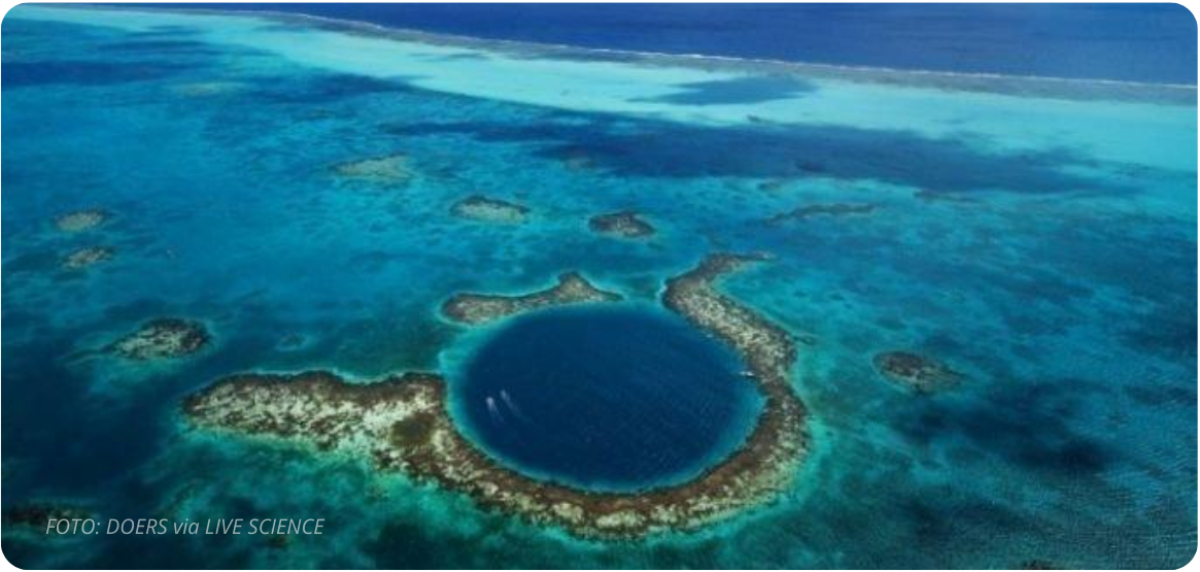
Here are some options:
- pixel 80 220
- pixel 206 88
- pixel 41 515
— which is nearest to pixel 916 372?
pixel 41 515

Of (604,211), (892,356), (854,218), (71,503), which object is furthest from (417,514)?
(854,218)

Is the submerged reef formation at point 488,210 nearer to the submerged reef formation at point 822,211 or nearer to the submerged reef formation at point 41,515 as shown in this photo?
the submerged reef formation at point 822,211

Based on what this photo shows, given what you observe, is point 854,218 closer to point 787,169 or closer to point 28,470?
point 787,169

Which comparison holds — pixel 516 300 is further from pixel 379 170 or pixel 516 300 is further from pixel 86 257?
pixel 379 170

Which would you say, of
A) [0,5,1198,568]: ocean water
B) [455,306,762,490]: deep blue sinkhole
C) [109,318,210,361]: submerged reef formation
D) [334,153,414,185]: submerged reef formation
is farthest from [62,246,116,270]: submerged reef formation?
[455,306,762,490]: deep blue sinkhole

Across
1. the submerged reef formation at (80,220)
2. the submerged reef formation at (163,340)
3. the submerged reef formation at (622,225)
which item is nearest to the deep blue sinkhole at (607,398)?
the submerged reef formation at (622,225)

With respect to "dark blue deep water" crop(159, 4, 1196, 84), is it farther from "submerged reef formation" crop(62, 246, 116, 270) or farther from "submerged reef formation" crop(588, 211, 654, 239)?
"submerged reef formation" crop(62, 246, 116, 270)

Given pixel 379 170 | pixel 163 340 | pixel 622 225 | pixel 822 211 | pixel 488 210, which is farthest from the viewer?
pixel 379 170
